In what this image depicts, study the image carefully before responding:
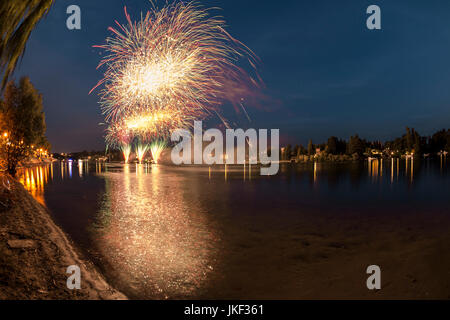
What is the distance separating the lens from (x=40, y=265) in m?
5.25

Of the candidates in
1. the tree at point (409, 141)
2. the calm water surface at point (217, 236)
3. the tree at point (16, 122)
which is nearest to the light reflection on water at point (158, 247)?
the calm water surface at point (217, 236)

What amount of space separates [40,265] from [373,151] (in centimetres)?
17276

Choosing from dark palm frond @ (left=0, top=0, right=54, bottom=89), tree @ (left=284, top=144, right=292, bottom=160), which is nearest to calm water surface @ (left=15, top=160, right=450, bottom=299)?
dark palm frond @ (left=0, top=0, right=54, bottom=89)

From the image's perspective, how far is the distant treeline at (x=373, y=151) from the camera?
448 ft

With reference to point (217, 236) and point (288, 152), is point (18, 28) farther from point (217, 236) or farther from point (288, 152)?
point (288, 152)

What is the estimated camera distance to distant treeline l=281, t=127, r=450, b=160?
136625 millimetres

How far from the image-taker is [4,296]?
157 inches

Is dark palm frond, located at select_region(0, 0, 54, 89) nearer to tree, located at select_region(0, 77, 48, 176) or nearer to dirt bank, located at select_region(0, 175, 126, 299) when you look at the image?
dirt bank, located at select_region(0, 175, 126, 299)

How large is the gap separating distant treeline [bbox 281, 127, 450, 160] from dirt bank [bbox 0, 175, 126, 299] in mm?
122484

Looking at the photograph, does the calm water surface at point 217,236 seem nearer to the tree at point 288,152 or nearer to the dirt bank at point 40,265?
the dirt bank at point 40,265

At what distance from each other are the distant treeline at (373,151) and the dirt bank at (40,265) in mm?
122484

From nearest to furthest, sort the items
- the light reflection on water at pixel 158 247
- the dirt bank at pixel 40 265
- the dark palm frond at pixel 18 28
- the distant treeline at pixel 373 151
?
the dark palm frond at pixel 18 28 < the dirt bank at pixel 40 265 < the light reflection on water at pixel 158 247 < the distant treeline at pixel 373 151

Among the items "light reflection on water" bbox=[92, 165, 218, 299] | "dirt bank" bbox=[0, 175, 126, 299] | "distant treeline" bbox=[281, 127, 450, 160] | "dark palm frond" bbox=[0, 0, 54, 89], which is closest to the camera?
"dark palm frond" bbox=[0, 0, 54, 89]
